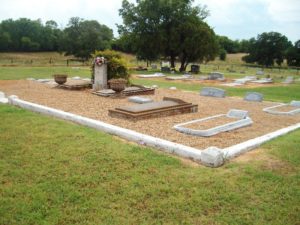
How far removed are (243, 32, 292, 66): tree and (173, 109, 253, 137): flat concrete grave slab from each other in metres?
57.9

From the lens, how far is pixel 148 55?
104ft

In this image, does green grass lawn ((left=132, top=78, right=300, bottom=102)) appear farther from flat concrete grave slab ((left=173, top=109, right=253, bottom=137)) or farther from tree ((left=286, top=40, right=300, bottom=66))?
tree ((left=286, top=40, right=300, bottom=66))

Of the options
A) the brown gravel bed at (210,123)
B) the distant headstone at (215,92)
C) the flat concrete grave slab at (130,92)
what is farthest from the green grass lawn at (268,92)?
the brown gravel bed at (210,123)

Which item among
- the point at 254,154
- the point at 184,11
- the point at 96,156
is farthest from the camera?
the point at 184,11

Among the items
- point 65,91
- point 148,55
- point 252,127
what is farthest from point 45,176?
point 148,55

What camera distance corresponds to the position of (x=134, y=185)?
13.0 feet

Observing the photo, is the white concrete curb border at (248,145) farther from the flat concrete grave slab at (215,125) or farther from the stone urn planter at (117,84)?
the stone urn planter at (117,84)

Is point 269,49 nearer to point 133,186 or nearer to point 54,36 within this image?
point 54,36

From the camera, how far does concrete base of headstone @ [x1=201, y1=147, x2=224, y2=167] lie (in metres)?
4.62

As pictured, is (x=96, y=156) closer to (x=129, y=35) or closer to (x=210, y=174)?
(x=210, y=174)

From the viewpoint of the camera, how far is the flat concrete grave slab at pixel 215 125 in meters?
6.26

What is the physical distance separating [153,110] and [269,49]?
6088 cm

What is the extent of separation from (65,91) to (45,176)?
8897 millimetres

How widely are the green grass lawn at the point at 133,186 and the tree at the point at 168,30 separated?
2543 centimetres
